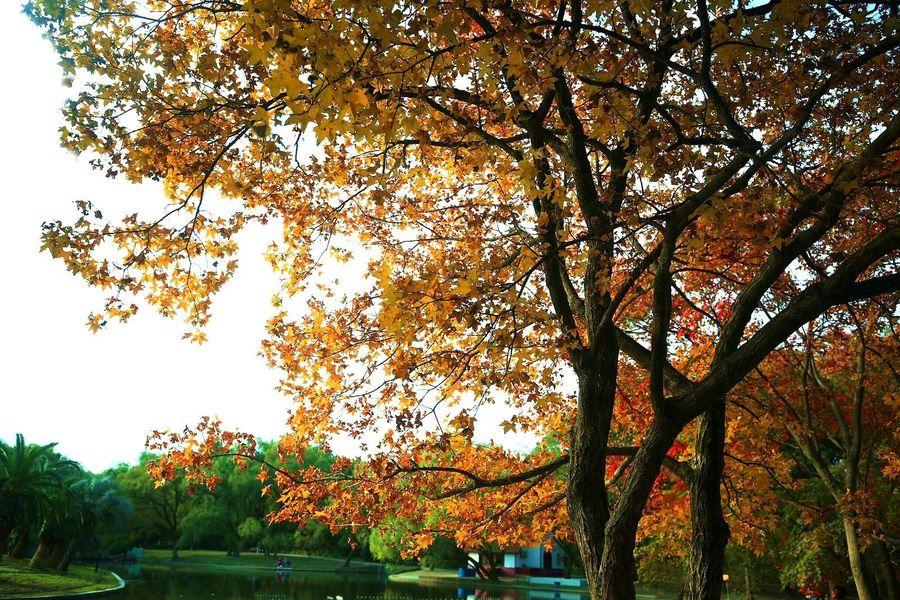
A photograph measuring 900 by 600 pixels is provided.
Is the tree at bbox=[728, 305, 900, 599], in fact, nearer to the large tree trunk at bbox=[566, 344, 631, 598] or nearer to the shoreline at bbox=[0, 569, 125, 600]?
the large tree trunk at bbox=[566, 344, 631, 598]

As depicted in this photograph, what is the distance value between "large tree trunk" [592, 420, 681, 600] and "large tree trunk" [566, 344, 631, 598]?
395 millimetres

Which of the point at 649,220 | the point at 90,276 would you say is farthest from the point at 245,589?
the point at 649,220

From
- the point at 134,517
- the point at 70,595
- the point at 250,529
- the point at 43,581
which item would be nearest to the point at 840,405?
the point at 70,595

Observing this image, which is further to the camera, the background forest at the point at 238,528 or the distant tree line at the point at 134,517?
the distant tree line at the point at 134,517

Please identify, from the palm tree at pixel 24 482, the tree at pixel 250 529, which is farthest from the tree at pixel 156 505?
the palm tree at pixel 24 482

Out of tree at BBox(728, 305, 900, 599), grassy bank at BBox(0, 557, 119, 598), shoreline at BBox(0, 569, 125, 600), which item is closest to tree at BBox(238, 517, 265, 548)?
grassy bank at BBox(0, 557, 119, 598)

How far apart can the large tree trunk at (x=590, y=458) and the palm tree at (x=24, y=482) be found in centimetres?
3093

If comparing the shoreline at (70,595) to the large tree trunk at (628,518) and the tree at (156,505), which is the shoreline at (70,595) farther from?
the tree at (156,505)

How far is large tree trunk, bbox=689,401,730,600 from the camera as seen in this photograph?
6.20 meters

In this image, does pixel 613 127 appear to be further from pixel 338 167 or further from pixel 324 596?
pixel 324 596

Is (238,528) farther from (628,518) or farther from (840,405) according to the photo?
(628,518)

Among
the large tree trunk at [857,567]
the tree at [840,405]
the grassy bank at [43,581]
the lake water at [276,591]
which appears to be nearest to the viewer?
the tree at [840,405]

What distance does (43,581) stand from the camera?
28125mm

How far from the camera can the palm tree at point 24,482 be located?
2931 cm
